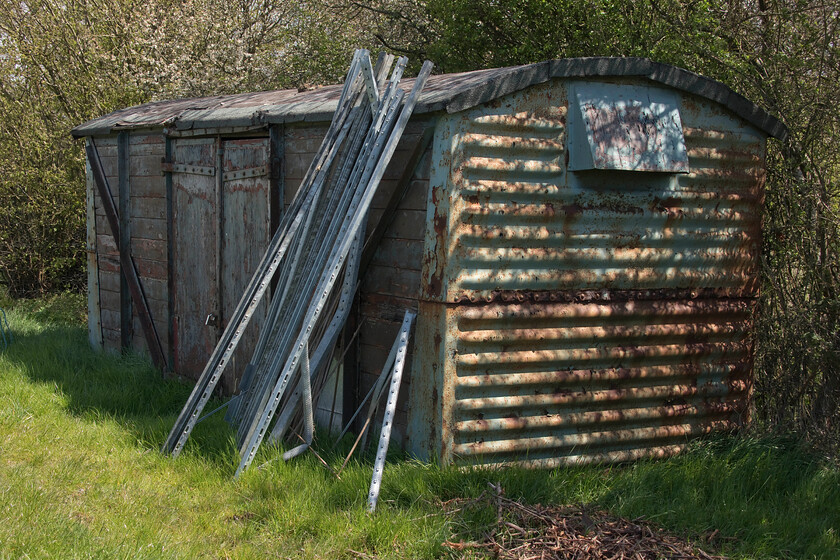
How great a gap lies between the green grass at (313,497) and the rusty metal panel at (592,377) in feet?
0.75

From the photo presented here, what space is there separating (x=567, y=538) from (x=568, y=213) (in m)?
2.06

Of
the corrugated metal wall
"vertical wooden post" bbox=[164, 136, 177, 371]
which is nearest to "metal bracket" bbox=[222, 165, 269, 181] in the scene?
"vertical wooden post" bbox=[164, 136, 177, 371]

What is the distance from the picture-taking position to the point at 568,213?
5391 millimetres

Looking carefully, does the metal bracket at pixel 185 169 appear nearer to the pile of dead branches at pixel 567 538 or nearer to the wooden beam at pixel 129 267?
the wooden beam at pixel 129 267

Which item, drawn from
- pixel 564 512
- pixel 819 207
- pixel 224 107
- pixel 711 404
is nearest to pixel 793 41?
pixel 819 207

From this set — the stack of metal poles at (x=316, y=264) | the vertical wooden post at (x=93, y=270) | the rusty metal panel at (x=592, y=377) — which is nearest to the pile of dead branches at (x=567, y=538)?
the rusty metal panel at (x=592, y=377)

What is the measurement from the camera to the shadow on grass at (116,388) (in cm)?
591

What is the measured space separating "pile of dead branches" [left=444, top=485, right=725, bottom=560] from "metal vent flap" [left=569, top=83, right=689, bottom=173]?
208 cm

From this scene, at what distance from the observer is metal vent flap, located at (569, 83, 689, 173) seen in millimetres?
5309

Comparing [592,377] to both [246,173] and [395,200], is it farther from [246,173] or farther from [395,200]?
[246,173]

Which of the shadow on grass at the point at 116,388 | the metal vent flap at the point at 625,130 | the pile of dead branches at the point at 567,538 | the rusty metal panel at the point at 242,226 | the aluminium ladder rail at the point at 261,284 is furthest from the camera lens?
the rusty metal panel at the point at 242,226

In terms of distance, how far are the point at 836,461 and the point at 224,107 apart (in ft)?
18.2

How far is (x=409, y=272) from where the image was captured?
5445 millimetres

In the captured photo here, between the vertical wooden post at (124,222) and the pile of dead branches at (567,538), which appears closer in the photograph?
the pile of dead branches at (567,538)
